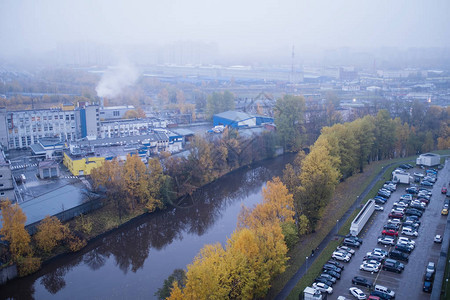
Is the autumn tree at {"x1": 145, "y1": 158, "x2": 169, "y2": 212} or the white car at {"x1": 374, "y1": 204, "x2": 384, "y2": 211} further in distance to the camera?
the autumn tree at {"x1": 145, "y1": 158, "x2": 169, "y2": 212}

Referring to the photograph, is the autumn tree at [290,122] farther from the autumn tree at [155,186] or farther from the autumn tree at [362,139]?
the autumn tree at [155,186]

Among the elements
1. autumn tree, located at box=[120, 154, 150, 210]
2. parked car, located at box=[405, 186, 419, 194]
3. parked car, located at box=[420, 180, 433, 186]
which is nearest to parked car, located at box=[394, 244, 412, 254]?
parked car, located at box=[405, 186, 419, 194]

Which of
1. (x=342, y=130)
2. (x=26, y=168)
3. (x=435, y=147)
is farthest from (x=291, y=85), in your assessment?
(x=26, y=168)

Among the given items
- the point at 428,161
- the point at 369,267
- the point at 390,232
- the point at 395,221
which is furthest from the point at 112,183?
the point at 428,161

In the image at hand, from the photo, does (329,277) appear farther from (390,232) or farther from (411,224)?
(411,224)

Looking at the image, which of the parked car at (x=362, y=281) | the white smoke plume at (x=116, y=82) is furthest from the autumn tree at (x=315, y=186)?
the white smoke plume at (x=116, y=82)

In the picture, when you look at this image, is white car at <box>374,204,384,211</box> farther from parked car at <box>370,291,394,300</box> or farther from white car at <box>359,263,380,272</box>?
parked car at <box>370,291,394,300</box>

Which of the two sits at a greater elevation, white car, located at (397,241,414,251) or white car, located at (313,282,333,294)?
white car, located at (397,241,414,251)
